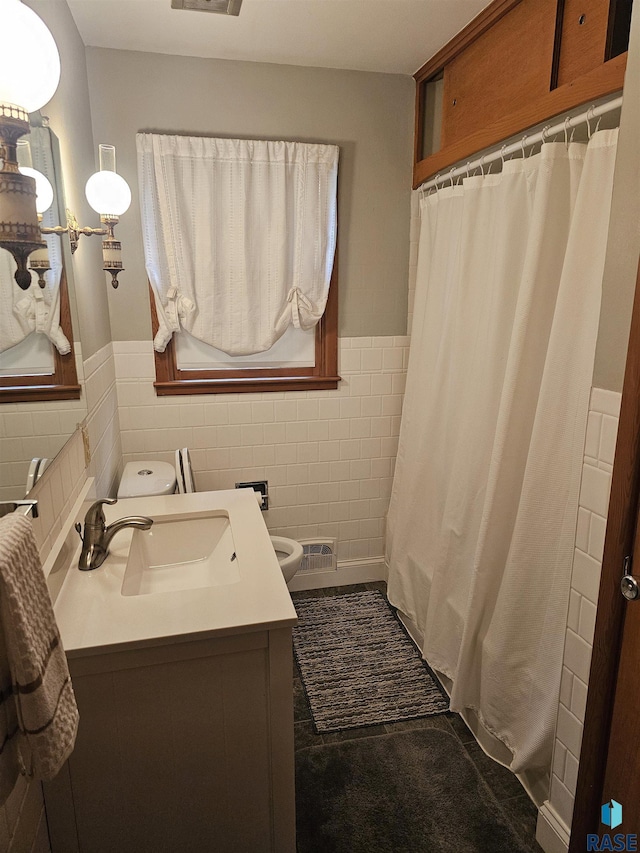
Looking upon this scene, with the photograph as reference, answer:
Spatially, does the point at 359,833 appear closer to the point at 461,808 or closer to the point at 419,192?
the point at 461,808

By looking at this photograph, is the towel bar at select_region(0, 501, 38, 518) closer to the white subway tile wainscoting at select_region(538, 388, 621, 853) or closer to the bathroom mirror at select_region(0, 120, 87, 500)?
the bathroom mirror at select_region(0, 120, 87, 500)

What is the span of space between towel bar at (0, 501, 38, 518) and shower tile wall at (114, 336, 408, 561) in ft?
5.05

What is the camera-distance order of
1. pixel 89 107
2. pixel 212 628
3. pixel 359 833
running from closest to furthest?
1. pixel 212 628
2. pixel 359 833
3. pixel 89 107

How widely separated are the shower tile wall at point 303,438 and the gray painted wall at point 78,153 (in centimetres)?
48

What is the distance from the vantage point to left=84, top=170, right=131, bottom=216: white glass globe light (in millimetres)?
1749

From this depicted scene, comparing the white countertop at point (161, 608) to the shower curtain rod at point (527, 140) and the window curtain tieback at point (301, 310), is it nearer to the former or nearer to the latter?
the window curtain tieback at point (301, 310)

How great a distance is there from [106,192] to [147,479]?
112 centimetres

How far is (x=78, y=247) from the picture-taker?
6.15ft

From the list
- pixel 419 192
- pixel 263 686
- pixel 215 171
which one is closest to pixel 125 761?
pixel 263 686

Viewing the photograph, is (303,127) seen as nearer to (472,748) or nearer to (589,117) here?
(589,117)

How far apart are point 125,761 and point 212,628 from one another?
0.38 metres

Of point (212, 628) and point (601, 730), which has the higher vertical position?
point (212, 628)

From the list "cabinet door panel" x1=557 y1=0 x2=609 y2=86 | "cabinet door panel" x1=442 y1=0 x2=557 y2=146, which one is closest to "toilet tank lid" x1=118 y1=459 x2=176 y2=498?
"cabinet door panel" x1=442 y1=0 x2=557 y2=146

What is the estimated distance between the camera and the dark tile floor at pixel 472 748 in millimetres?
1697
